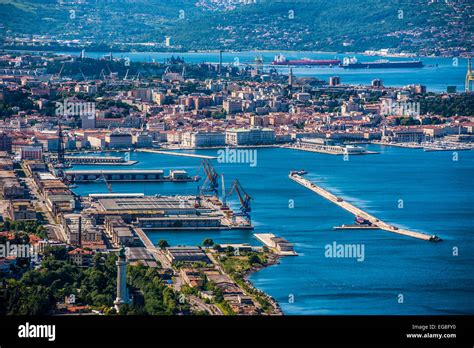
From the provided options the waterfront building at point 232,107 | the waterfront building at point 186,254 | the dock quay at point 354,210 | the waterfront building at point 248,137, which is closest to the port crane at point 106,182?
the dock quay at point 354,210

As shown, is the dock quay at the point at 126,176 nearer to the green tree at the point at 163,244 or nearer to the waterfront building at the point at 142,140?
the waterfront building at the point at 142,140

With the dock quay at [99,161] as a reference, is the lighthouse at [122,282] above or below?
above

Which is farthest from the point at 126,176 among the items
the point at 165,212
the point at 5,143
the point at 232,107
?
the point at 232,107

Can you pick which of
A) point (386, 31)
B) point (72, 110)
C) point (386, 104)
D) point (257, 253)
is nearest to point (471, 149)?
point (386, 104)

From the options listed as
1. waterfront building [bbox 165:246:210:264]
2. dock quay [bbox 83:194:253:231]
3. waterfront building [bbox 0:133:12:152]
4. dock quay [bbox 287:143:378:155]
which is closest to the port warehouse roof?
dock quay [bbox 83:194:253:231]

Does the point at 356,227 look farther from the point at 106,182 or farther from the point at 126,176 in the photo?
the point at 126,176

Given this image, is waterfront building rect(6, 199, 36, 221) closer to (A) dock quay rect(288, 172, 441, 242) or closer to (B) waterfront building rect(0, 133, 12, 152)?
(A) dock quay rect(288, 172, 441, 242)
